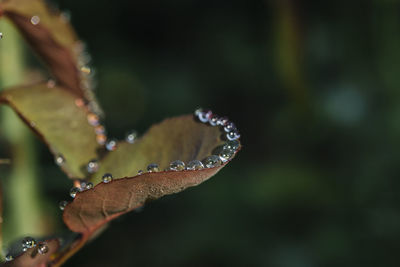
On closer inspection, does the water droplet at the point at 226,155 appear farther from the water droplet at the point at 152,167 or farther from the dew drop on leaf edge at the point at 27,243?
the dew drop on leaf edge at the point at 27,243

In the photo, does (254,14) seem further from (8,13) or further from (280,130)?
(8,13)

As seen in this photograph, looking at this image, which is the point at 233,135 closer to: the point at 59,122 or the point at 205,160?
the point at 205,160

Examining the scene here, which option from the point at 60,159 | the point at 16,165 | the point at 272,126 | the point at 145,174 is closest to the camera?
the point at 145,174

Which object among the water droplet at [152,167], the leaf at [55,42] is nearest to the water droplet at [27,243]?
the water droplet at [152,167]

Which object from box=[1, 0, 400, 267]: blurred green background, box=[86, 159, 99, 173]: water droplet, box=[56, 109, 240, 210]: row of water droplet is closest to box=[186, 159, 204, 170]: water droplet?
box=[56, 109, 240, 210]: row of water droplet

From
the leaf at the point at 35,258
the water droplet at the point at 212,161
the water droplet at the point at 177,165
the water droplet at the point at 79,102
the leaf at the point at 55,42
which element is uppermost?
the leaf at the point at 55,42

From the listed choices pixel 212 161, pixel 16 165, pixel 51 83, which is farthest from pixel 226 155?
pixel 16 165

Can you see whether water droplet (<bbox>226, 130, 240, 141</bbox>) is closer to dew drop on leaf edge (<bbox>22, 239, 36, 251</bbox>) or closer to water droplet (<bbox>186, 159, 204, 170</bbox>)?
water droplet (<bbox>186, 159, 204, 170</bbox>)
